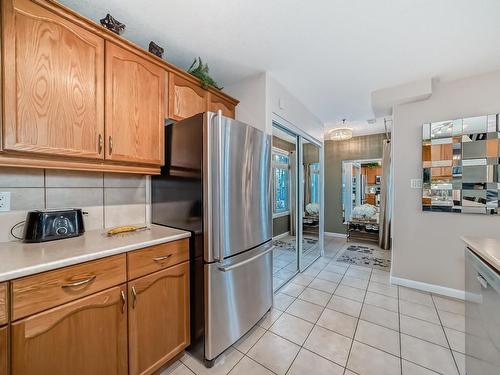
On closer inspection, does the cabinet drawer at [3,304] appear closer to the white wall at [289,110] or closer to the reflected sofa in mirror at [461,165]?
the white wall at [289,110]

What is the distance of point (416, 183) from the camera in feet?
8.48

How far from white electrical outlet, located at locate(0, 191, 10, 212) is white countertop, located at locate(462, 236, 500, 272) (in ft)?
8.36

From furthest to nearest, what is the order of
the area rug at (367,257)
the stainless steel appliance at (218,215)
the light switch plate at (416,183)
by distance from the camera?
the area rug at (367,257)
the light switch plate at (416,183)
the stainless steel appliance at (218,215)

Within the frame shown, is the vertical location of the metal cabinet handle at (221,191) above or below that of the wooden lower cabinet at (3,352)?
above

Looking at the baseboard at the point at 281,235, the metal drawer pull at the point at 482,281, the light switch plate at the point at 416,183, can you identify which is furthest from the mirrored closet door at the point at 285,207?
the metal drawer pull at the point at 482,281

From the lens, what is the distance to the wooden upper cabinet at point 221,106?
6.88 ft

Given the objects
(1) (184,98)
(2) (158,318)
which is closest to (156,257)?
(2) (158,318)

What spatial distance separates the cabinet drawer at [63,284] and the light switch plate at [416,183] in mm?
3072

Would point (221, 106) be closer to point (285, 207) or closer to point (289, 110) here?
point (289, 110)

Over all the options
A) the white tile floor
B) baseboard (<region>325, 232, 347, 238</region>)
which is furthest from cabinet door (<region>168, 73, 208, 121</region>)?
baseboard (<region>325, 232, 347, 238</region>)

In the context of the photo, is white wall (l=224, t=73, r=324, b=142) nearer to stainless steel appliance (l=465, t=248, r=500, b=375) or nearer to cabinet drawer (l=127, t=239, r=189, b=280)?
cabinet drawer (l=127, t=239, r=189, b=280)

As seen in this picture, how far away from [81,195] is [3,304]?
2.96ft

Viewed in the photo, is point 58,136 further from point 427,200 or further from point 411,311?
point 427,200

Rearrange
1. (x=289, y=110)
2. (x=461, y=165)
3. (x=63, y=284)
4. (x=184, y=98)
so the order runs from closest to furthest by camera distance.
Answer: (x=63, y=284) < (x=184, y=98) < (x=461, y=165) < (x=289, y=110)
